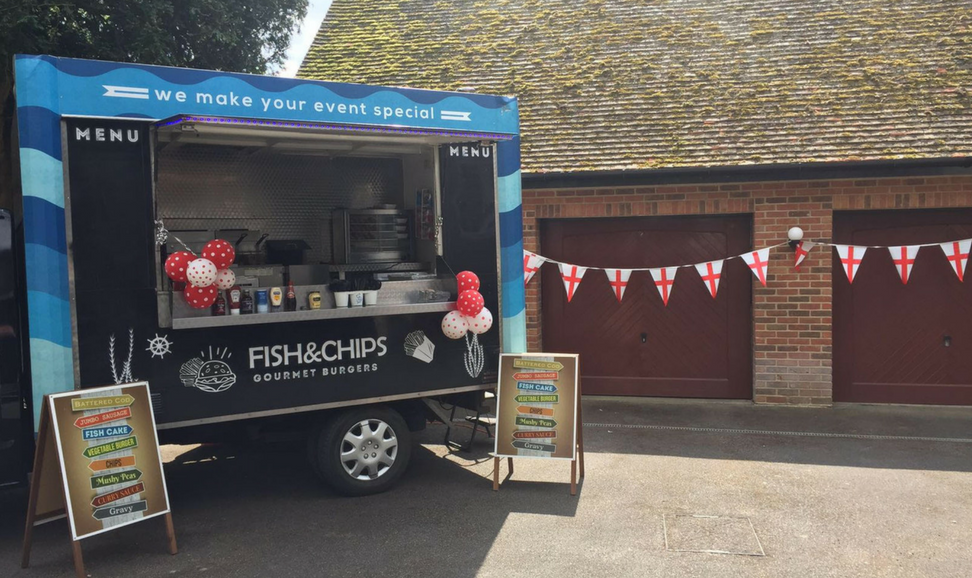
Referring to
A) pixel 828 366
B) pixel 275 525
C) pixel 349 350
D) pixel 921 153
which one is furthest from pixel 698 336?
pixel 275 525

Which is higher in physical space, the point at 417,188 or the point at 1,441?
the point at 417,188

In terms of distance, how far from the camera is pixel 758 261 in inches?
341

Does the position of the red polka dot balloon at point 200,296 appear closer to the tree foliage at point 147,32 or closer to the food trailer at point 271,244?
the food trailer at point 271,244

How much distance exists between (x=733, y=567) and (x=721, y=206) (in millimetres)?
5164

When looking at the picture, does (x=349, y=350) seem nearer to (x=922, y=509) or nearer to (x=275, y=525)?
(x=275, y=525)

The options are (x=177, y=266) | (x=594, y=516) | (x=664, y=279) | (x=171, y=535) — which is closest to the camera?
(x=171, y=535)

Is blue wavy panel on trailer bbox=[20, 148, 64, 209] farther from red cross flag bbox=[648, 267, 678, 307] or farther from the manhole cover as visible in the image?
red cross flag bbox=[648, 267, 678, 307]

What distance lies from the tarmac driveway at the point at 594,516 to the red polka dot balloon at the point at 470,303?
4.46 feet

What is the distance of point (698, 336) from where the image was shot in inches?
372

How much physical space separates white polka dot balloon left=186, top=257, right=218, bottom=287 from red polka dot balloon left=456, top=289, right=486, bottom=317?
5.89ft

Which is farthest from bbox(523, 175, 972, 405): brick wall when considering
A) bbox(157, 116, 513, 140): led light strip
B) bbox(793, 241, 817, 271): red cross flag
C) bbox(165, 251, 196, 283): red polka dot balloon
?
bbox(165, 251, 196, 283): red polka dot balloon

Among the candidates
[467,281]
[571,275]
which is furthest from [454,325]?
[571,275]

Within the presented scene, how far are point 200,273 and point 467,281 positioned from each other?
1.93 meters

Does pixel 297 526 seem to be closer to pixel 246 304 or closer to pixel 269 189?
pixel 246 304
